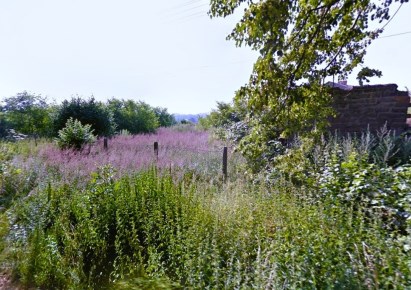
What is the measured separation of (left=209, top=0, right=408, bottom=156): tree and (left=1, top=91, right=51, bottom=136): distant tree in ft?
42.4

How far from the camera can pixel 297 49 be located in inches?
141

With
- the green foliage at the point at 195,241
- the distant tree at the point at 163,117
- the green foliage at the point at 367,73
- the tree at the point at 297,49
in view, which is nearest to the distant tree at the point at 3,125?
the distant tree at the point at 163,117

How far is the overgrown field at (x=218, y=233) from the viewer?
1.89 metres

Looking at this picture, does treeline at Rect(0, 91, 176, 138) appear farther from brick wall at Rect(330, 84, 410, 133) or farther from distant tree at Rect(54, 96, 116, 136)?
brick wall at Rect(330, 84, 410, 133)

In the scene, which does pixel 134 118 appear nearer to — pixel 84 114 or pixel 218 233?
pixel 84 114

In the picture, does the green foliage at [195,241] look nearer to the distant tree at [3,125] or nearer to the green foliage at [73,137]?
the green foliage at [73,137]

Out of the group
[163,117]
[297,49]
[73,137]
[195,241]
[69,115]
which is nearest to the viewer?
[195,241]

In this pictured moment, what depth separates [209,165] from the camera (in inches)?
251

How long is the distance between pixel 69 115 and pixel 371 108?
10835 mm

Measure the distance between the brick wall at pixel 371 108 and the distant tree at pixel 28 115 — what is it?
13.1 meters

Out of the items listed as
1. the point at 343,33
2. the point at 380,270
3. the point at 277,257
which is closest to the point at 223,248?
the point at 277,257

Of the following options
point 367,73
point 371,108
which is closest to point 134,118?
point 371,108

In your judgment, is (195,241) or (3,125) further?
(3,125)

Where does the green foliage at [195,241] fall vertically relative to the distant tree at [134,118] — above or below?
below
